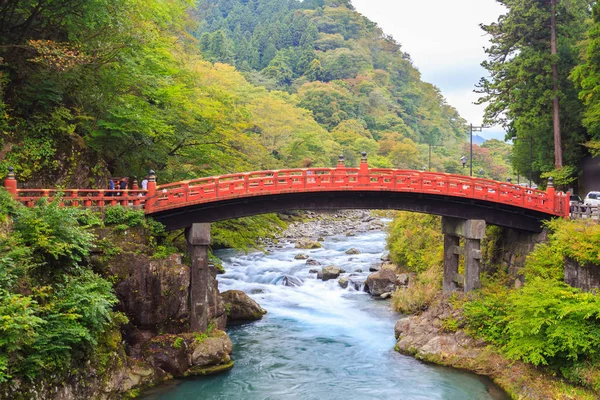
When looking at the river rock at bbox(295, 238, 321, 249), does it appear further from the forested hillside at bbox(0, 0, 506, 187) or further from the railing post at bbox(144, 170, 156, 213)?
the railing post at bbox(144, 170, 156, 213)

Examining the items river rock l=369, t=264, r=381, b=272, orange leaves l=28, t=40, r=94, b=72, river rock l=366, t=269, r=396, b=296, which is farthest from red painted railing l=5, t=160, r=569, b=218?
river rock l=369, t=264, r=381, b=272

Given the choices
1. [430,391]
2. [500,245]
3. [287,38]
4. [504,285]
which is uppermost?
[287,38]

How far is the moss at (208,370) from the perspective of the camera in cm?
1886

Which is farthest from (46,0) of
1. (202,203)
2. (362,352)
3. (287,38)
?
(287,38)

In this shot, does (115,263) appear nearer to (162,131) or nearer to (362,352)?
(162,131)

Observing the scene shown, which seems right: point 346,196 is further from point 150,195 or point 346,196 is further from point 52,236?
point 52,236

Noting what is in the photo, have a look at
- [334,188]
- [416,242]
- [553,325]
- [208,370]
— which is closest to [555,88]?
[416,242]

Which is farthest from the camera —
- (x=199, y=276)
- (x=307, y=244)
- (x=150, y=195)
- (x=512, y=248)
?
(x=307, y=244)

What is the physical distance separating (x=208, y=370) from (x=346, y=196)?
9384mm

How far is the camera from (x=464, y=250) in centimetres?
2427

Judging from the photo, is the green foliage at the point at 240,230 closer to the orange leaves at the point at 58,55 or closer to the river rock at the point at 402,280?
the river rock at the point at 402,280

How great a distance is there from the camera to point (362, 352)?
74.4 feet

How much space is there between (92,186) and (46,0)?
763cm

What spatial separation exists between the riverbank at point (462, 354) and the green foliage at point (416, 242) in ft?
20.9
